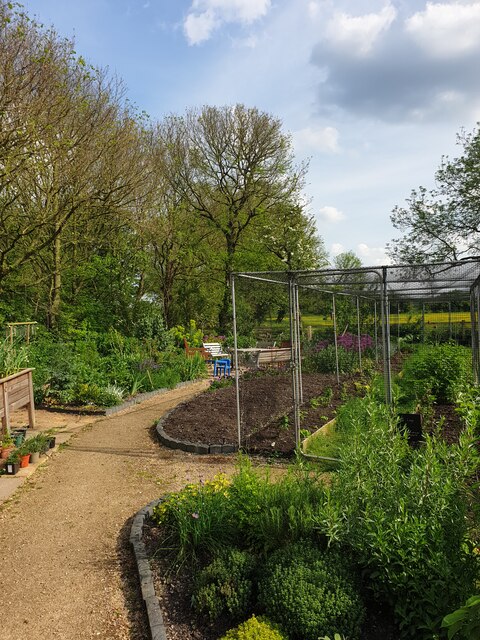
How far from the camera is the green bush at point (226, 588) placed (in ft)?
9.98

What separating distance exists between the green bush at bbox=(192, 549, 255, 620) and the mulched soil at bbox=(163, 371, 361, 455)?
3.34 metres

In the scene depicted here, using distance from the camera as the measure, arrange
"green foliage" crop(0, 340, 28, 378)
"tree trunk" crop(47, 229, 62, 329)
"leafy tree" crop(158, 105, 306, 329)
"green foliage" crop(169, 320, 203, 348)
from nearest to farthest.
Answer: "green foliage" crop(0, 340, 28, 378)
"tree trunk" crop(47, 229, 62, 329)
"green foliage" crop(169, 320, 203, 348)
"leafy tree" crop(158, 105, 306, 329)

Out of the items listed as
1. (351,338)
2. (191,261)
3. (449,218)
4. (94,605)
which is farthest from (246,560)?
(449,218)

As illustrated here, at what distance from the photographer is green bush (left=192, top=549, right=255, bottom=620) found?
3.04 meters

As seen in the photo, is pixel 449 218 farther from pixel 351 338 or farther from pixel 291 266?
pixel 351 338

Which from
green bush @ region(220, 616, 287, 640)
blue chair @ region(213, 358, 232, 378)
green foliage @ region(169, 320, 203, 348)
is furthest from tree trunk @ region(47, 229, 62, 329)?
green bush @ region(220, 616, 287, 640)

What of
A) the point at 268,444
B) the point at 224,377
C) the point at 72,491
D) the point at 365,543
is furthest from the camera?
the point at 224,377

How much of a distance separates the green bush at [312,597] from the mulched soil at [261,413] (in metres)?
3.63

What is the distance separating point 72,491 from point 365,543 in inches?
152

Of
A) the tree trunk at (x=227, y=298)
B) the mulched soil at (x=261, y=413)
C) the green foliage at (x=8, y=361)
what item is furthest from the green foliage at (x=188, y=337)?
the green foliage at (x=8, y=361)

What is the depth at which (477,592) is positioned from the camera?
253 cm

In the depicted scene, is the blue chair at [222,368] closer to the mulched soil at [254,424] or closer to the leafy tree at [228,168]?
the mulched soil at [254,424]

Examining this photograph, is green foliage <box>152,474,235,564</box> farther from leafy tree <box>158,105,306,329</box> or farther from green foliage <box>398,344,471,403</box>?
leafy tree <box>158,105,306,329</box>

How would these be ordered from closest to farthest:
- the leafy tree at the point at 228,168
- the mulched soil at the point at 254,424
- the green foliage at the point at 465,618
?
1. the green foliage at the point at 465,618
2. the mulched soil at the point at 254,424
3. the leafy tree at the point at 228,168
